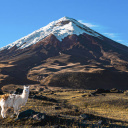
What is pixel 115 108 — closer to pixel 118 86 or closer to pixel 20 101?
pixel 20 101

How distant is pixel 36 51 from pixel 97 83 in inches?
3762

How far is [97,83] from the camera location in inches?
4149

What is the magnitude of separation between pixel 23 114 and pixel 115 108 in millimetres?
19733

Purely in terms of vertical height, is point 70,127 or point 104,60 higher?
point 104,60

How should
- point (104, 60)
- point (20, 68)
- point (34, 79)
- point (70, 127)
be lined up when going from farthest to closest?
point (104, 60) → point (20, 68) → point (34, 79) → point (70, 127)

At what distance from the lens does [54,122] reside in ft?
51.0

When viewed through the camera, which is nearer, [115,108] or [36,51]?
[115,108]

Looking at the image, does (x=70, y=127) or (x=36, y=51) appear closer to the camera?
(x=70, y=127)

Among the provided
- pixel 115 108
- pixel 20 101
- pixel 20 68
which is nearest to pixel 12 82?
pixel 20 68

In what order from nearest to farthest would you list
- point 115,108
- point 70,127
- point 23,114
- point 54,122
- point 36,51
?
point 70,127 → point 54,122 → point 23,114 → point 115,108 → point 36,51


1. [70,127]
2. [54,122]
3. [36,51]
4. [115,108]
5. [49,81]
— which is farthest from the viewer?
[36,51]

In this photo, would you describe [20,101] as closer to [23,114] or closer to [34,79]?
[23,114]

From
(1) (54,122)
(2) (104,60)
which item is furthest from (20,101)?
(2) (104,60)

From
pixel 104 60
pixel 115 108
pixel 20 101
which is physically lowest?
pixel 115 108
